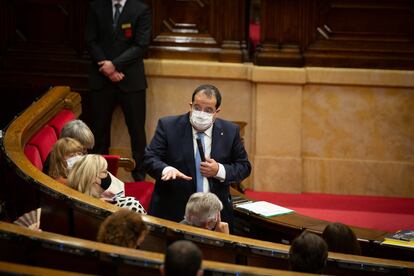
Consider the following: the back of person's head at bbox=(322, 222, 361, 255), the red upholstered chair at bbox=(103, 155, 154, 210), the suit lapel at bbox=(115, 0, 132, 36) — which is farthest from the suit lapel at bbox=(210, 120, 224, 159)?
the suit lapel at bbox=(115, 0, 132, 36)

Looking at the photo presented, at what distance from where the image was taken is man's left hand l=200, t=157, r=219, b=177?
15.0 ft

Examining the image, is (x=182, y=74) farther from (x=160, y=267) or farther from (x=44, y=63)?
(x=160, y=267)

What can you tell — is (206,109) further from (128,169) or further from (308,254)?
(128,169)

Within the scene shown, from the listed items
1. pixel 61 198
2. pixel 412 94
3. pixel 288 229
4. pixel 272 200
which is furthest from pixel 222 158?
pixel 412 94

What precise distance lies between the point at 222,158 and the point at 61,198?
1.06 meters

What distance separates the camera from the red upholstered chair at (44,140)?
216 inches

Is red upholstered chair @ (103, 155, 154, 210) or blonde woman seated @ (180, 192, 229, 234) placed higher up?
blonde woman seated @ (180, 192, 229, 234)

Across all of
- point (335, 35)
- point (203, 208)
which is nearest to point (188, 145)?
point (203, 208)

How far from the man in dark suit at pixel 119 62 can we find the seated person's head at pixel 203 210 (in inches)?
116

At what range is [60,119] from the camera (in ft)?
19.9

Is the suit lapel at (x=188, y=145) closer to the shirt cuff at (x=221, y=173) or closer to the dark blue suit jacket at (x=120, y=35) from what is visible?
the shirt cuff at (x=221, y=173)

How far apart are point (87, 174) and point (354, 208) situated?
301cm

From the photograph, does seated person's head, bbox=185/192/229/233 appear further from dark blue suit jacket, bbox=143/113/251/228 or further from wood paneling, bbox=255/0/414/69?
wood paneling, bbox=255/0/414/69

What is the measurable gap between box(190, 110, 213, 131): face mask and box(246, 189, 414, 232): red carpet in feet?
7.44
